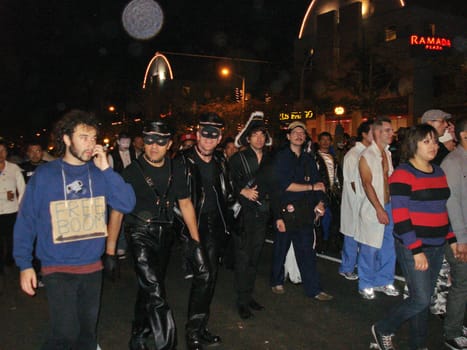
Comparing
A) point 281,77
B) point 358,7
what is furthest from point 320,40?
point 281,77

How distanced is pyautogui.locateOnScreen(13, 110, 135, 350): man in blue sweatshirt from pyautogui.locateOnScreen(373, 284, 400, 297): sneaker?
404 centimetres

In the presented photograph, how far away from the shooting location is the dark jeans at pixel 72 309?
3.18m

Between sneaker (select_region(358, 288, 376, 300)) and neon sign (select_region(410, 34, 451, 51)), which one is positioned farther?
neon sign (select_region(410, 34, 451, 51))

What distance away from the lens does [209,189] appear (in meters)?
5.00

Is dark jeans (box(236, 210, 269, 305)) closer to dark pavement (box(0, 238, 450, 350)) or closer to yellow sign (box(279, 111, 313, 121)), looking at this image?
dark pavement (box(0, 238, 450, 350))

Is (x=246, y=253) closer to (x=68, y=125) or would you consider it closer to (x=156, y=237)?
(x=156, y=237)

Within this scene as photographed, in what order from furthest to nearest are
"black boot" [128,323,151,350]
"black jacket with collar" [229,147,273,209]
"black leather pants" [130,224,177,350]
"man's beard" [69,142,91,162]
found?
"black jacket with collar" [229,147,273,209] < "black boot" [128,323,151,350] < "black leather pants" [130,224,177,350] < "man's beard" [69,142,91,162]

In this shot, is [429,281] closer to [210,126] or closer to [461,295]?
[461,295]

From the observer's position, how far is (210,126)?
196 inches

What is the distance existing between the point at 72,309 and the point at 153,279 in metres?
1.04

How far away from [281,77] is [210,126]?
118 feet

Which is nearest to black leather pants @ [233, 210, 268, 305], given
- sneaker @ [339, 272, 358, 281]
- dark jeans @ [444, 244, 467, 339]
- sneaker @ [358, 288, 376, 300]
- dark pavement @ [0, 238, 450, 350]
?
dark pavement @ [0, 238, 450, 350]

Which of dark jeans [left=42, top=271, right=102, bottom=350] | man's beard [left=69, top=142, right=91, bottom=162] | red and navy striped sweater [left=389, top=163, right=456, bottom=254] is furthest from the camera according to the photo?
red and navy striped sweater [left=389, top=163, right=456, bottom=254]

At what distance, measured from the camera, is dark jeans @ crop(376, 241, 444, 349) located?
3963mm
